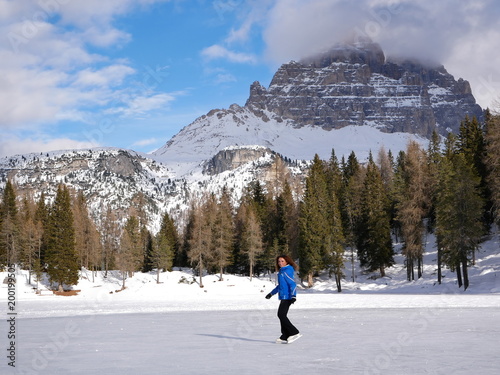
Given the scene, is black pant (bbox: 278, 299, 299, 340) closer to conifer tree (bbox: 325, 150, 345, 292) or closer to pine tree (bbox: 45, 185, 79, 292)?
conifer tree (bbox: 325, 150, 345, 292)

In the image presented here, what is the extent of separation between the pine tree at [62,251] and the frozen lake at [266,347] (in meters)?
45.6

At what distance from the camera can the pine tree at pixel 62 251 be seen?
59631 mm

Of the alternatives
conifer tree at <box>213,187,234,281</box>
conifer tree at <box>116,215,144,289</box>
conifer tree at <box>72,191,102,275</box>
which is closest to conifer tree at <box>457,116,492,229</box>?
conifer tree at <box>213,187,234,281</box>

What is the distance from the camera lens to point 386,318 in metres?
17.7

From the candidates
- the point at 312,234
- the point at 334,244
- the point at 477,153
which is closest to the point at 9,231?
the point at 312,234

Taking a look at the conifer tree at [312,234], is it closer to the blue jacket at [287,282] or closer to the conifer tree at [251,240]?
the conifer tree at [251,240]

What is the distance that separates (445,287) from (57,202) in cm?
5049

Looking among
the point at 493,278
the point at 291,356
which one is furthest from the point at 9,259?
the point at 291,356

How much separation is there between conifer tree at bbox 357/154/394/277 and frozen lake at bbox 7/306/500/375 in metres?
36.9

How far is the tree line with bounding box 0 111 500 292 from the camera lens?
133 feet

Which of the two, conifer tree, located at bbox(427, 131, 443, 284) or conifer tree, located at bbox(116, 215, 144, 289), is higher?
conifer tree, located at bbox(427, 131, 443, 284)

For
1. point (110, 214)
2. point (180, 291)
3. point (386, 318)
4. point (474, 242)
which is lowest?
point (180, 291)

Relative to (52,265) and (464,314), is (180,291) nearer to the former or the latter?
(52,265)

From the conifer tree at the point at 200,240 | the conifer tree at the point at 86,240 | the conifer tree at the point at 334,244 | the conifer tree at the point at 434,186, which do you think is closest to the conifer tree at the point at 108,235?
the conifer tree at the point at 86,240
